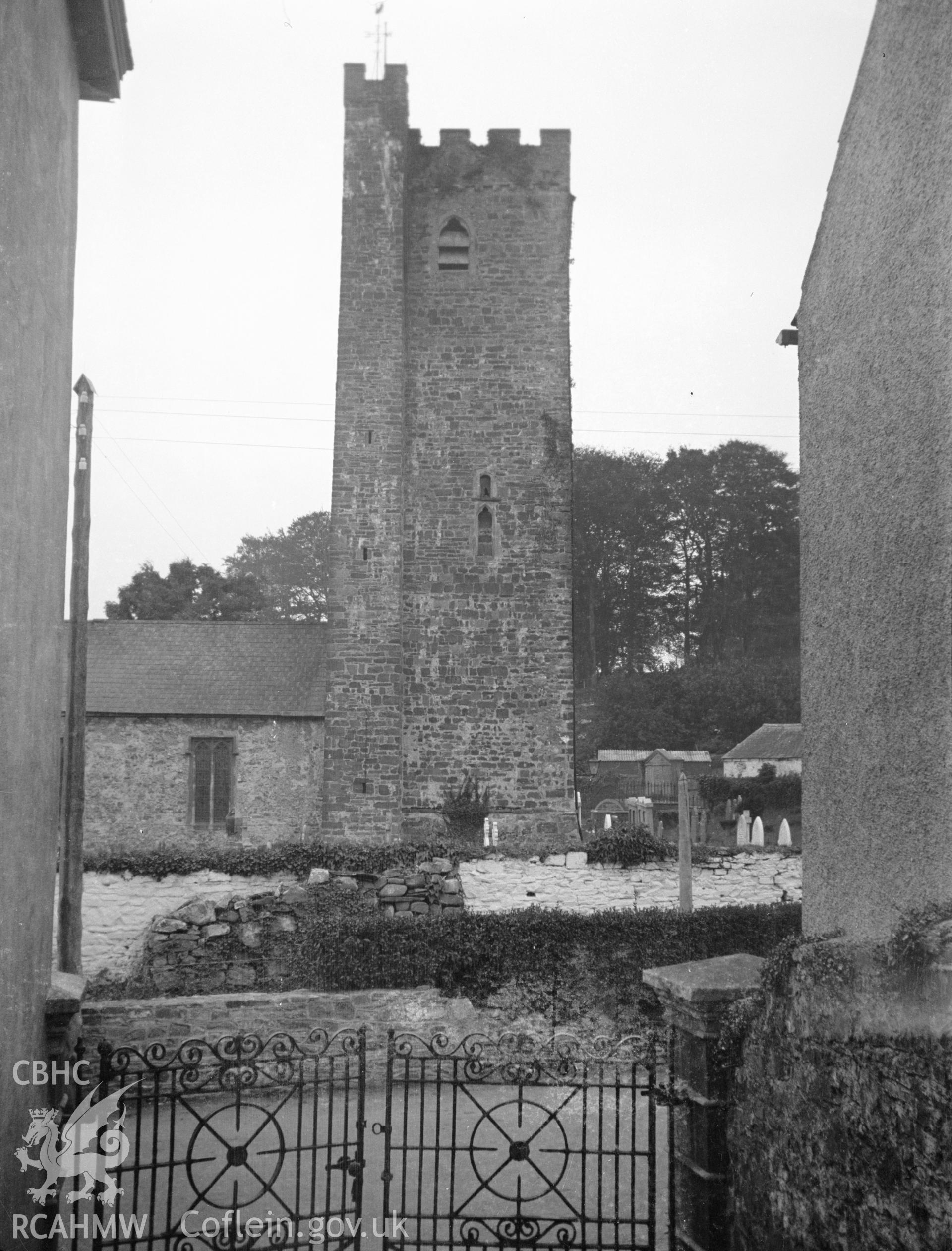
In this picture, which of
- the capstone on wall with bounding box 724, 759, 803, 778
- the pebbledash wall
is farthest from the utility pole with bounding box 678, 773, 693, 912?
the capstone on wall with bounding box 724, 759, 803, 778

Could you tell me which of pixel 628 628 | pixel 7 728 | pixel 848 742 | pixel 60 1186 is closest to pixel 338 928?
pixel 60 1186

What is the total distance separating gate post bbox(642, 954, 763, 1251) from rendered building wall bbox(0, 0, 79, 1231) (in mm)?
3217

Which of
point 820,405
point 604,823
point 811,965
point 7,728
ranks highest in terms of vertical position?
point 820,405

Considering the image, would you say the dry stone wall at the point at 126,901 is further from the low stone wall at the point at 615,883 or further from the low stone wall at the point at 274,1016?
the low stone wall at the point at 274,1016

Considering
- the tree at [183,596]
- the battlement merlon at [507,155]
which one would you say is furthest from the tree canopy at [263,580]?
the battlement merlon at [507,155]

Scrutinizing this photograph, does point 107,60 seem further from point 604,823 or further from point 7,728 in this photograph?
point 604,823

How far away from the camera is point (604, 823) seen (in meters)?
30.5

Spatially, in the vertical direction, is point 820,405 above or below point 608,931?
above

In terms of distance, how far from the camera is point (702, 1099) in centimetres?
530

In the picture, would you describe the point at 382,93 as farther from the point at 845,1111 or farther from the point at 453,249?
the point at 845,1111

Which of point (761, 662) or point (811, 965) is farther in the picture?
point (761, 662)

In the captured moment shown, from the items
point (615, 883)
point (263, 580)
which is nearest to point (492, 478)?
point (615, 883)

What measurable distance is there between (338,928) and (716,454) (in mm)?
39837

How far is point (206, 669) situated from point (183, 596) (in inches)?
633
